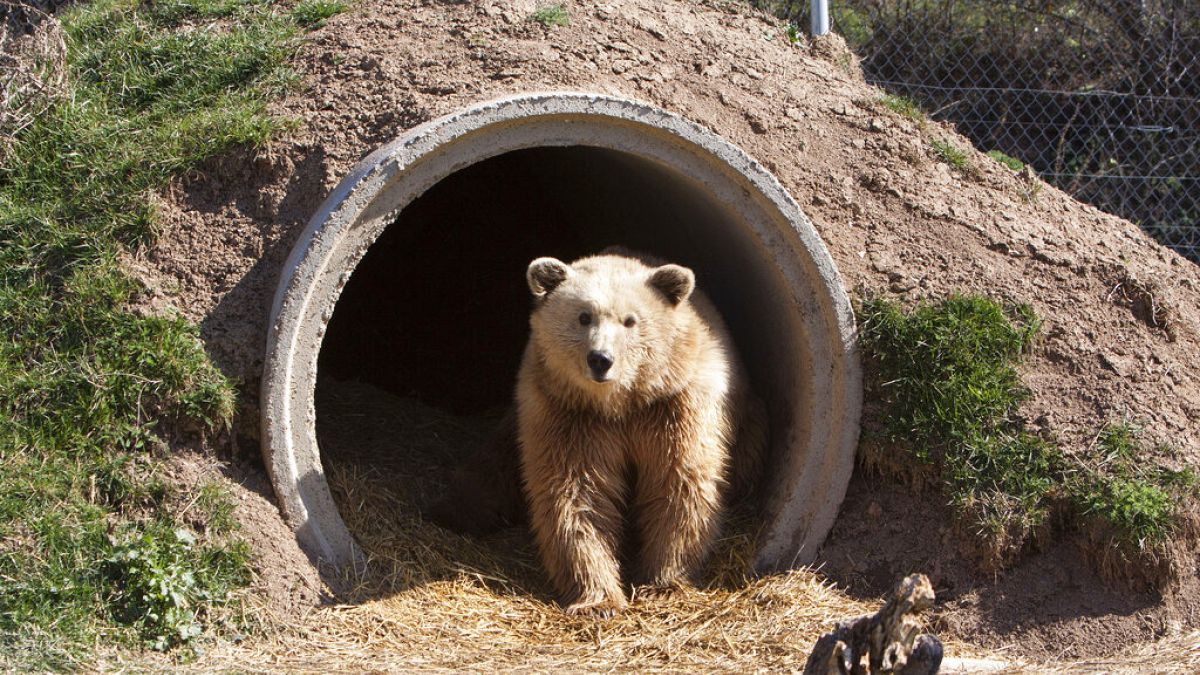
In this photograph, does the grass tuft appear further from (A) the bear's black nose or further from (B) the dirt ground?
(A) the bear's black nose

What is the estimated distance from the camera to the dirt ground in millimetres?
5145

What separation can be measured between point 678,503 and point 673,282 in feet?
3.25

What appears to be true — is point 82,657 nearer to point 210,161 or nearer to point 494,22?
point 210,161

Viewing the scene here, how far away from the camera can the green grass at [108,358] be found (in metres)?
4.48

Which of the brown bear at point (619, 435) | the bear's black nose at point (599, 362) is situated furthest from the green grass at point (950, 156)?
the bear's black nose at point (599, 362)

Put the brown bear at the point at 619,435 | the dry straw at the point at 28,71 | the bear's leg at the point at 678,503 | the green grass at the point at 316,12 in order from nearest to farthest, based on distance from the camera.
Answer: the brown bear at the point at 619,435
the bear's leg at the point at 678,503
the dry straw at the point at 28,71
the green grass at the point at 316,12

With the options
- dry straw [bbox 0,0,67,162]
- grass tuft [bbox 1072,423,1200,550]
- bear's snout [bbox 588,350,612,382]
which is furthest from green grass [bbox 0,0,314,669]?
grass tuft [bbox 1072,423,1200,550]

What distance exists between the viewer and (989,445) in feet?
17.3

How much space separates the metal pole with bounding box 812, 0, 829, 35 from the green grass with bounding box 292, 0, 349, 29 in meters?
2.80

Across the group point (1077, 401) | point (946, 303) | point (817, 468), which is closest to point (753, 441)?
point (817, 468)

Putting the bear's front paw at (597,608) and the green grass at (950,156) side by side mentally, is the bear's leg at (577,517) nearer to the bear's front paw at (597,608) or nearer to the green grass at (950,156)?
the bear's front paw at (597,608)

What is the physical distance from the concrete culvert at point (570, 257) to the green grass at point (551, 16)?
78cm

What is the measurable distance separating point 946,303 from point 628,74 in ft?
6.31

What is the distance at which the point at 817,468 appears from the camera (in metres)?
5.55
